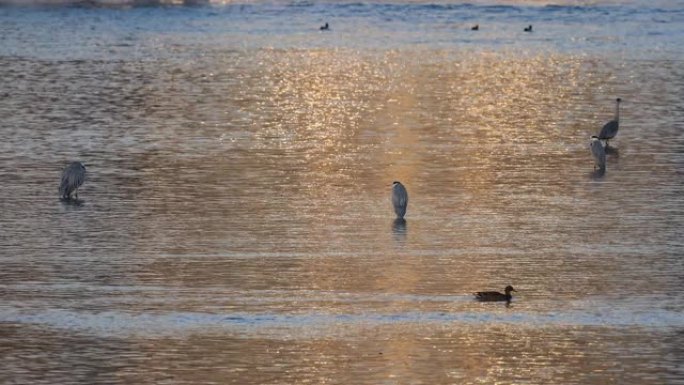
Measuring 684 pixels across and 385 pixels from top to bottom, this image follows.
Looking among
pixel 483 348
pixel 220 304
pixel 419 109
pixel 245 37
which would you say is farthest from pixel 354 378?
pixel 245 37

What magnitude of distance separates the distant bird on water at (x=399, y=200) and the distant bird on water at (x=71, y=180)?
3.58m

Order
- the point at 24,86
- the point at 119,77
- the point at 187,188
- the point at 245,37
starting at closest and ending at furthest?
the point at 187,188, the point at 24,86, the point at 119,77, the point at 245,37

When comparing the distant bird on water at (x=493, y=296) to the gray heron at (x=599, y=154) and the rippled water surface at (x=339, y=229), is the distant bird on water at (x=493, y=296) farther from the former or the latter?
the gray heron at (x=599, y=154)

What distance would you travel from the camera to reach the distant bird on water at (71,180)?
58.6 ft

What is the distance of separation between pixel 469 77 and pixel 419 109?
721 centimetres

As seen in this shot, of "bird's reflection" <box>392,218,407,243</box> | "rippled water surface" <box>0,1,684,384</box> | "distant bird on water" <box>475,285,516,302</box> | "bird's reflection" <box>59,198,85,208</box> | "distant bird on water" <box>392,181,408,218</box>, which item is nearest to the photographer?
"rippled water surface" <box>0,1,684,384</box>

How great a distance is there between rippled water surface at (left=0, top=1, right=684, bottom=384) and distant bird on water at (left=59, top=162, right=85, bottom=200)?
0.20 metres

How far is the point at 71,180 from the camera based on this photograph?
704 inches

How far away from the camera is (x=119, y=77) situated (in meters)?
34.3

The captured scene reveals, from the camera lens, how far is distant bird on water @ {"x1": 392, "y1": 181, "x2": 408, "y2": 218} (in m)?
16.5

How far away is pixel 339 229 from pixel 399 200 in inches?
31.0

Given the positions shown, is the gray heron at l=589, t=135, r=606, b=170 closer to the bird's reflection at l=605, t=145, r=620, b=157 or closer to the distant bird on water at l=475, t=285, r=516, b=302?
the bird's reflection at l=605, t=145, r=620, b=157

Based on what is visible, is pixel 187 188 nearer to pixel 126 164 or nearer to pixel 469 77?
pixel 126 164

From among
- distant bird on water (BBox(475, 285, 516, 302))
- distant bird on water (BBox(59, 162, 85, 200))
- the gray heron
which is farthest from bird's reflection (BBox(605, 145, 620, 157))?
distant bird on water (BBox(475, 285, 516, 302))
